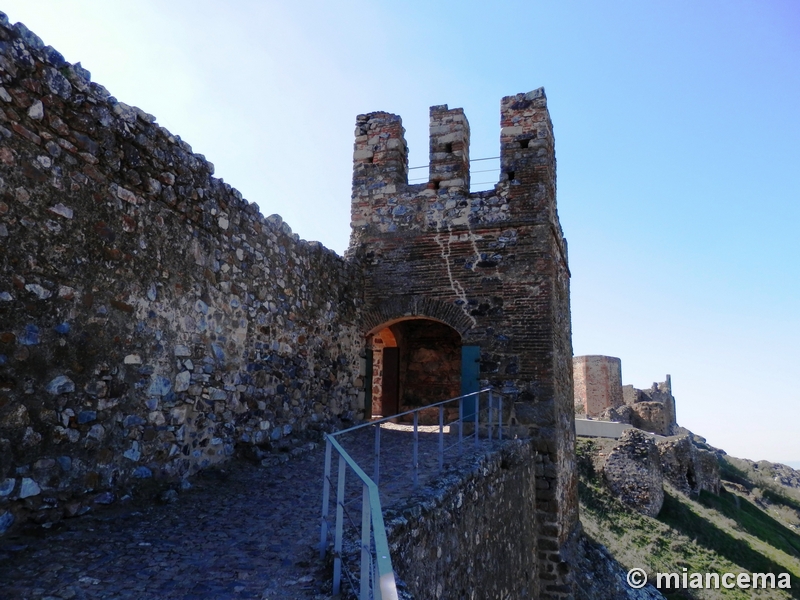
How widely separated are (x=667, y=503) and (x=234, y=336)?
15286 mm

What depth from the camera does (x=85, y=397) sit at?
4.14m

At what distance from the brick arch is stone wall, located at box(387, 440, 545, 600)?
2.35 metres

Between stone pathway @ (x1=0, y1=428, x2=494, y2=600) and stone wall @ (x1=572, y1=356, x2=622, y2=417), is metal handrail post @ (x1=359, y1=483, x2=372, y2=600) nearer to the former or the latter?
stone pathway @ (x1=0, y1=428, x2=494, y2=600)

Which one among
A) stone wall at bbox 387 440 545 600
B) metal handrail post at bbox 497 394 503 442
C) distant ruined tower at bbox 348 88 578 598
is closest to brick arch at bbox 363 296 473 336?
distant ruined tower at bbox 348 88 578 598

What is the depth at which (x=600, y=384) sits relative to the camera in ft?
94.5

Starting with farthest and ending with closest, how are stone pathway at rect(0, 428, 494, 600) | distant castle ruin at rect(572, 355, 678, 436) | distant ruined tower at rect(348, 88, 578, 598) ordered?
distant castle ruin at rect(572, 355, 678, 436) < distant ruined tower at rect(348, 88, 578, 598) < stone pathway at rect(0, 428, 494, 600)

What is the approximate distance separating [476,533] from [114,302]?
3.81 meters

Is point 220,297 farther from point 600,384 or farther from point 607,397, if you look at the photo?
point 607,397

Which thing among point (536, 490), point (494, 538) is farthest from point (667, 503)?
point (494, 538)

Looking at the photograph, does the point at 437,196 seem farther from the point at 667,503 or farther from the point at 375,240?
the point at 667,503

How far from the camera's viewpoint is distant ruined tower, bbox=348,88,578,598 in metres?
8.50

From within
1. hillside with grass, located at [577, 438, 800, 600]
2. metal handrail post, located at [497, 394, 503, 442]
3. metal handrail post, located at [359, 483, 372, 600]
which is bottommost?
hillside with grass, located at [577, 438, 800, 600]

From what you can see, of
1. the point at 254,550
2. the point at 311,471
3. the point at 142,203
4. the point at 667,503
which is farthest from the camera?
the point at 667,503

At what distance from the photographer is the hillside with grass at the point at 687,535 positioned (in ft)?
40.9
